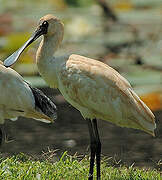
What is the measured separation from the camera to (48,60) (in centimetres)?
575

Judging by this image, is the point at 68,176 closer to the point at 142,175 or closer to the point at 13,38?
the point at 142,175

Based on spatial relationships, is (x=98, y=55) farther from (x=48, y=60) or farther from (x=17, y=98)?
(x=48, y=60)

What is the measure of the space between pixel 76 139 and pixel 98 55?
2.47 metres

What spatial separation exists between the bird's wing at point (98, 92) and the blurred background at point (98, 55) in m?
1.08

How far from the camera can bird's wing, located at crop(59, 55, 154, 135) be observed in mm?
5574

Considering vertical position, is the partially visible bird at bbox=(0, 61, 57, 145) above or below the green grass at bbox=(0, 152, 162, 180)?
above

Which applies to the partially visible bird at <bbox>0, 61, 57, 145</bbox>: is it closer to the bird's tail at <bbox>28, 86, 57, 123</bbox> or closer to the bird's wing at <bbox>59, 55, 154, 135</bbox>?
the bird's tail at <bbox>28, 86, 57, 123</bbox>

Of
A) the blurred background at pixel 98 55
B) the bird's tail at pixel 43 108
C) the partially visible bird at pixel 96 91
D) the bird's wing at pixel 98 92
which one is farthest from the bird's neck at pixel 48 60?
Result: the blurred background at pixel 98 55

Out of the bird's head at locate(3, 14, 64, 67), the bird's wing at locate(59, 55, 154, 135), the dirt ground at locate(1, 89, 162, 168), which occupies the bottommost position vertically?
the dirt ground at locate(1, 89, 162, 168)

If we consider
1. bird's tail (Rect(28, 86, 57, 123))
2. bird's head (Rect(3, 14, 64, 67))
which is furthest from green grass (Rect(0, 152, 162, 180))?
bird's head (Rect(3, 14, 64, 67))

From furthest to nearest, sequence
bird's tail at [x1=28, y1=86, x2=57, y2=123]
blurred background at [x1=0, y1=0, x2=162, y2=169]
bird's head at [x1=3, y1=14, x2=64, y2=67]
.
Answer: blurred background at [x1=0, y1=0, x2=162, y2=169] < bird's tail at [x1=28, y1=86, x2=57, y2=123] < bird's head at [x1=3, y1=14, x2=64, y2=67]

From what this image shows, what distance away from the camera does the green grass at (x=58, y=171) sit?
5633 mm

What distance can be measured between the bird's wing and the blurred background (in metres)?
1.08

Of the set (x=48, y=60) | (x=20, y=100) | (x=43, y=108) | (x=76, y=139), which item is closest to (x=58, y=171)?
(x=43, y=108)
